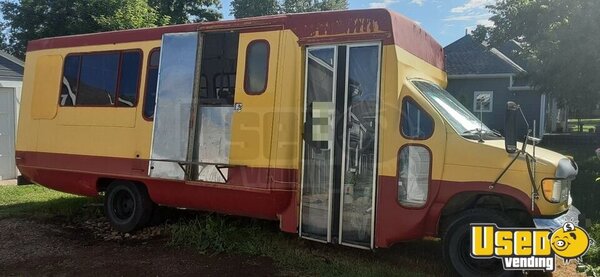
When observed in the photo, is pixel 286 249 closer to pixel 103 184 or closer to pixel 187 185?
pixel 187 185

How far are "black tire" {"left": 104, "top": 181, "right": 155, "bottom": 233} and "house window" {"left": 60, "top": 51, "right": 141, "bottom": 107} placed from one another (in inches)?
45.0

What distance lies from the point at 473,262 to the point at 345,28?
2.66 m

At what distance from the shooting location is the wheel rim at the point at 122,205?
22.6 feet

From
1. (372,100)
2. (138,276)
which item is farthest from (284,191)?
(138,276)

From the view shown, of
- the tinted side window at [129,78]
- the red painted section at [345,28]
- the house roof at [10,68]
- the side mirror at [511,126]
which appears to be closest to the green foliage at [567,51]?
the red painted section at [345,28]

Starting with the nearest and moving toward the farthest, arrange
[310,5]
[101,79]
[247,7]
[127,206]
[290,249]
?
[290,249] < [101,79] < [127,206] < [247,7] < [310,5]

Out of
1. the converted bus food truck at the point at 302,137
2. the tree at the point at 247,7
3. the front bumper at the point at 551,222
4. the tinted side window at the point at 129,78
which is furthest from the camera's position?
the tree at the point at 247,7

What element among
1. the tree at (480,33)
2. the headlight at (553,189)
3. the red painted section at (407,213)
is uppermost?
the tree at (480,33)

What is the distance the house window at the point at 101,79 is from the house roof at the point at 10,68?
5.96 m

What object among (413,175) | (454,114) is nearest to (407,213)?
(413,175)

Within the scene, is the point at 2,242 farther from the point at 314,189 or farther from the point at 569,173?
the point at 569,173

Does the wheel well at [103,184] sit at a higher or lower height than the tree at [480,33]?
lower

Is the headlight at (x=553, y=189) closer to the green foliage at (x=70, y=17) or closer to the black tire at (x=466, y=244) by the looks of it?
the black tire at (x=466, y=244)

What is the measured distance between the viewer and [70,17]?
58.0 ft
